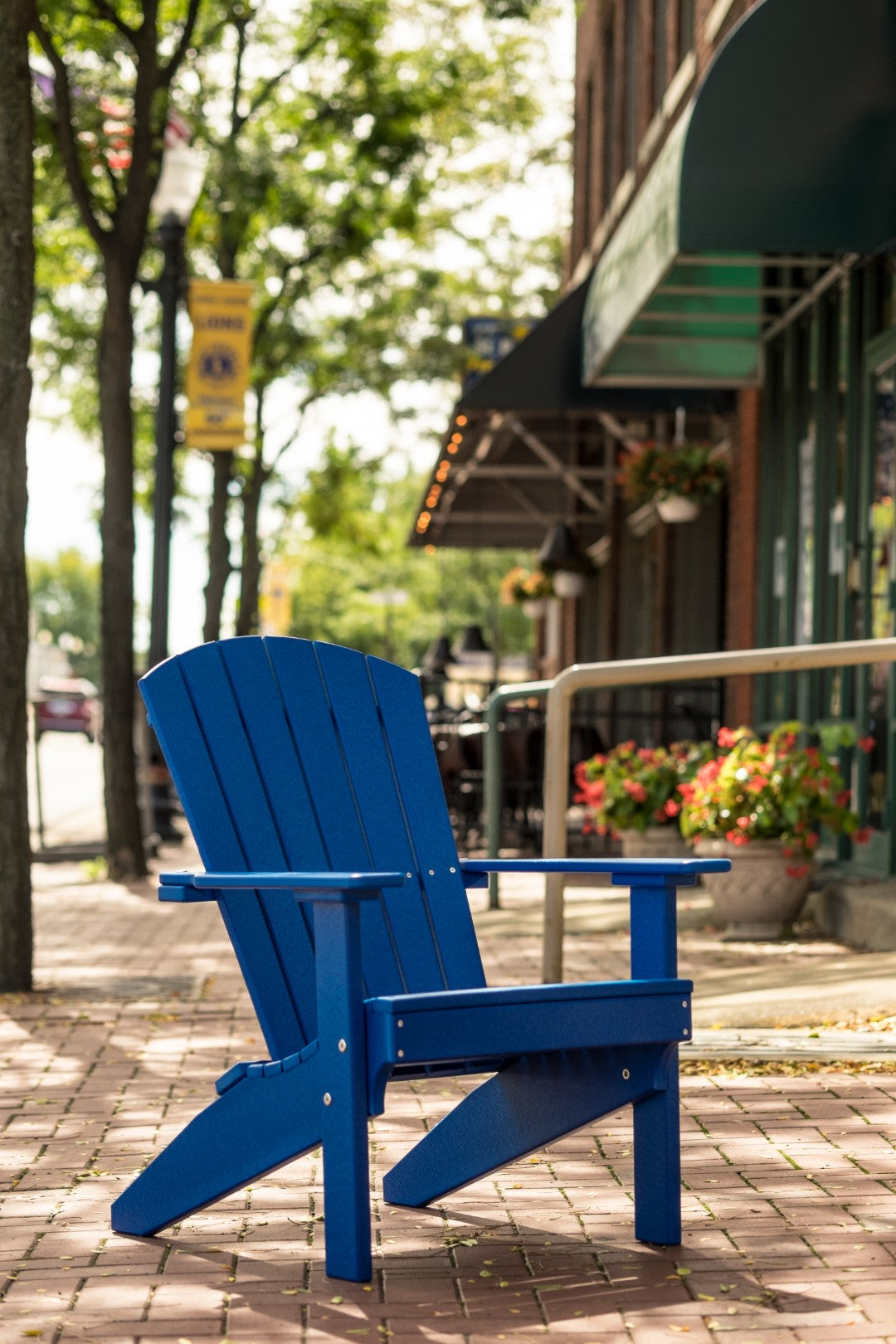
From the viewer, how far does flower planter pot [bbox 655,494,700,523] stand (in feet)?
44.2

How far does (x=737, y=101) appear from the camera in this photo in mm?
7902

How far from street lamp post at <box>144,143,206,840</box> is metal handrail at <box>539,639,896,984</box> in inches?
323

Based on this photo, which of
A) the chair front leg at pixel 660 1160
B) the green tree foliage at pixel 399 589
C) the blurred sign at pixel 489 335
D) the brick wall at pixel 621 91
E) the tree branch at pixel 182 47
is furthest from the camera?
the green tree foliage at pixel 399 589

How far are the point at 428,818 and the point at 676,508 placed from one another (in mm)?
9464

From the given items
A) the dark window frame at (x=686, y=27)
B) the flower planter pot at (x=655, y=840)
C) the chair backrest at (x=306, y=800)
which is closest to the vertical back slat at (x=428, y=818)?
the chair backrest at (x=306, y=800)

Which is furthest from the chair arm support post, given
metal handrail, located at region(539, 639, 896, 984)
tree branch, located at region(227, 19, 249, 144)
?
tree branch, located at region(227, 19, 249, 144)

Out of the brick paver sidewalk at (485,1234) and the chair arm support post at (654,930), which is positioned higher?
the chair arm support post at (654,930)

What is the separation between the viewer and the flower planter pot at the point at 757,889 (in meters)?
8.88

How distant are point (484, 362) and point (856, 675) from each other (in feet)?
44.5

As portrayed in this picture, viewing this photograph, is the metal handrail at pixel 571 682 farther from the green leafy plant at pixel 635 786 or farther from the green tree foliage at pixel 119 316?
the green tree foliage at pixel 119 316

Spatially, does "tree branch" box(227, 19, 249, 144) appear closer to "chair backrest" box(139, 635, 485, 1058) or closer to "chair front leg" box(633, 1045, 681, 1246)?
"chair backrest" box(139, 635, 485, 1058)

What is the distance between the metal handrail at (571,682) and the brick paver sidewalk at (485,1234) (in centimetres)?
108

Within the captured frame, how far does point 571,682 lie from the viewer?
21.5 ft

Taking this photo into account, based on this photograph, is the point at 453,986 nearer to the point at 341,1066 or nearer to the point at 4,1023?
the point at 341,1066
